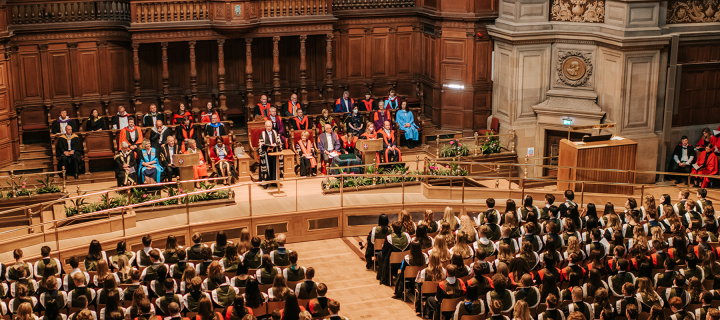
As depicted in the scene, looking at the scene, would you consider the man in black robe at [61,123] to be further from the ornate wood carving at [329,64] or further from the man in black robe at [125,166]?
the ornate wood carving at [329,64]

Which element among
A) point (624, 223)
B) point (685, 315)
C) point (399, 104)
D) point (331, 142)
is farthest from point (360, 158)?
point (685, 315)

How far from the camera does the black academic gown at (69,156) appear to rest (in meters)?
19.6

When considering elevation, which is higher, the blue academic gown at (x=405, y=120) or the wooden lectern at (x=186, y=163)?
the blue academic gown at (x=405, y=120)

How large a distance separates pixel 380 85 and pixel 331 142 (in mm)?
4322

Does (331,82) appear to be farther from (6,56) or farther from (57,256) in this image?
(57,256)

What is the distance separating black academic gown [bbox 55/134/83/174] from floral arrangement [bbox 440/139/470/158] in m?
8.60

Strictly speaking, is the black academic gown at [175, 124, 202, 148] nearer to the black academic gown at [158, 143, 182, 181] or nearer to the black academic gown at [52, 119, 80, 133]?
the black academic gown at [158, 143, 182, 181]

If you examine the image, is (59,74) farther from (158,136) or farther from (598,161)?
(598,161)

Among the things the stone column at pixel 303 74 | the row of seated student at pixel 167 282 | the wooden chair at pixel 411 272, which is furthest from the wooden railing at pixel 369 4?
the row of seated student at pixel 167 282

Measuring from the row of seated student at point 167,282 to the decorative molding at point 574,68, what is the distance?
35.9 feet

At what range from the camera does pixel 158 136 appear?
791 inches

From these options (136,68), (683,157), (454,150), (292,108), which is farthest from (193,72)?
(683,157)

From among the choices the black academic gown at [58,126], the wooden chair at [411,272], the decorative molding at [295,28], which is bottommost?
the wooden chair at [411,272]

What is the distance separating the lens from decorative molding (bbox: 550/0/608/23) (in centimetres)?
2008
